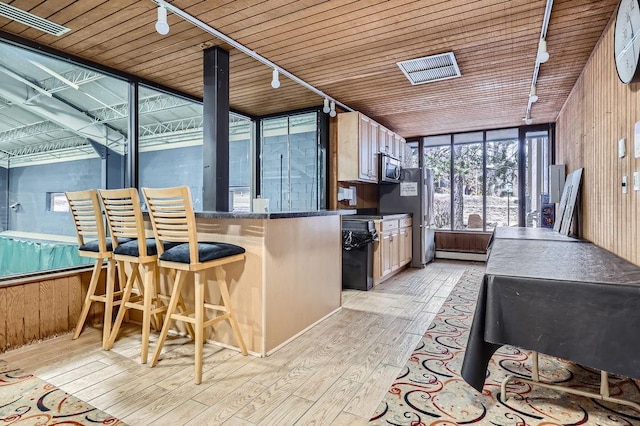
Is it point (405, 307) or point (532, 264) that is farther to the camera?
point (405, 307)

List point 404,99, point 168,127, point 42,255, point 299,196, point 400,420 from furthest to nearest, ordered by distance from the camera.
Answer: point 299,196
point 168,127
point 404,99
point 42,255
point 400,420

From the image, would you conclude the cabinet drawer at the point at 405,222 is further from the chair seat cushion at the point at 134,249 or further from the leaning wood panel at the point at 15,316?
the leaning wood panel at the point at 15,316

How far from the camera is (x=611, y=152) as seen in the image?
258cm

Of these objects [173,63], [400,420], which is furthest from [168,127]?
[400,420]

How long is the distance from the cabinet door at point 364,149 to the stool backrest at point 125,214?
309cm

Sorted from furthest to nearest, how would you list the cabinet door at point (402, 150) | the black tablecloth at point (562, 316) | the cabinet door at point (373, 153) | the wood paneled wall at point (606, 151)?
1. the cabinet door at point (402, 150)
2. the cabinet door at point (373, 153)
3. the wood paneled wall at point (606, 151)
4. the black tablecloth at point (562, 316)

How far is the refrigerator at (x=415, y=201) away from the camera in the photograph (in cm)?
596

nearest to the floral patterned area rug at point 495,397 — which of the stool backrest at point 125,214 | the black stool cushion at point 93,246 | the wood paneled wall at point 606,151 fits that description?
the wood paneled wall at point 606,151

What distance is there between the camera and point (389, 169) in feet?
18.6

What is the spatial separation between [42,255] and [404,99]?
436cm

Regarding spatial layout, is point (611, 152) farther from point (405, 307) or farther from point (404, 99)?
point (404, 99)

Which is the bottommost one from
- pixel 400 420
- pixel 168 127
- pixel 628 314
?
pixel 400 420

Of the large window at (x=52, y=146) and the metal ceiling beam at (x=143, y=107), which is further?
the metal ceiling beam at (x=143, y=107)

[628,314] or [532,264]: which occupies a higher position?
Answer: [532,264]
